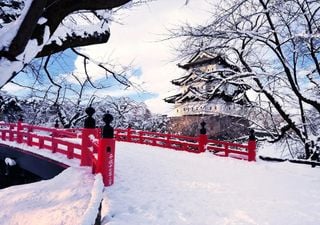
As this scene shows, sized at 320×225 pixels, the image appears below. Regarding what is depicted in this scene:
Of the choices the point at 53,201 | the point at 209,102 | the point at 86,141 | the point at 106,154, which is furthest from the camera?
the point at 209,102

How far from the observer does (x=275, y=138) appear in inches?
544

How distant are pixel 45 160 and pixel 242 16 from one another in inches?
323

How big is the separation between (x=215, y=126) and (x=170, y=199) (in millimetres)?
18597

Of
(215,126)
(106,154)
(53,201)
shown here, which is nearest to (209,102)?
(215,126)

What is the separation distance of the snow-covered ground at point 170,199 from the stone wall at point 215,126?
1116cm

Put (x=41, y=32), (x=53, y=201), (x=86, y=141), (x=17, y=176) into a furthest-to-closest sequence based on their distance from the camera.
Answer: (x=17, y=176), (x=86, y=141), (x=53, y=201), (x=41, y=32)

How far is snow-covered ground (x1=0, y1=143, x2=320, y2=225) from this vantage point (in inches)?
165

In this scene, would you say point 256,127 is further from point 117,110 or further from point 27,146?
point 117,110

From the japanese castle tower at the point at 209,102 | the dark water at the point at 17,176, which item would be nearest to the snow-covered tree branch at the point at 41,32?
the dark water at the point at 17,176

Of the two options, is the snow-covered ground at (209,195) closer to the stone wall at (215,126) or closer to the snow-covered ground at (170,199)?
the snow-covered ground at (170,199)

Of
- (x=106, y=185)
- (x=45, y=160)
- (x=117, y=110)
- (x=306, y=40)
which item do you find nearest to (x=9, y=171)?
(x=45, y=160)

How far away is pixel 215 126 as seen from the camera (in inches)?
915

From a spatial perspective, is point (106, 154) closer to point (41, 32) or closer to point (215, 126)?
point (41, 32)

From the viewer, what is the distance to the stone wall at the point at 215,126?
2034 centimetres
